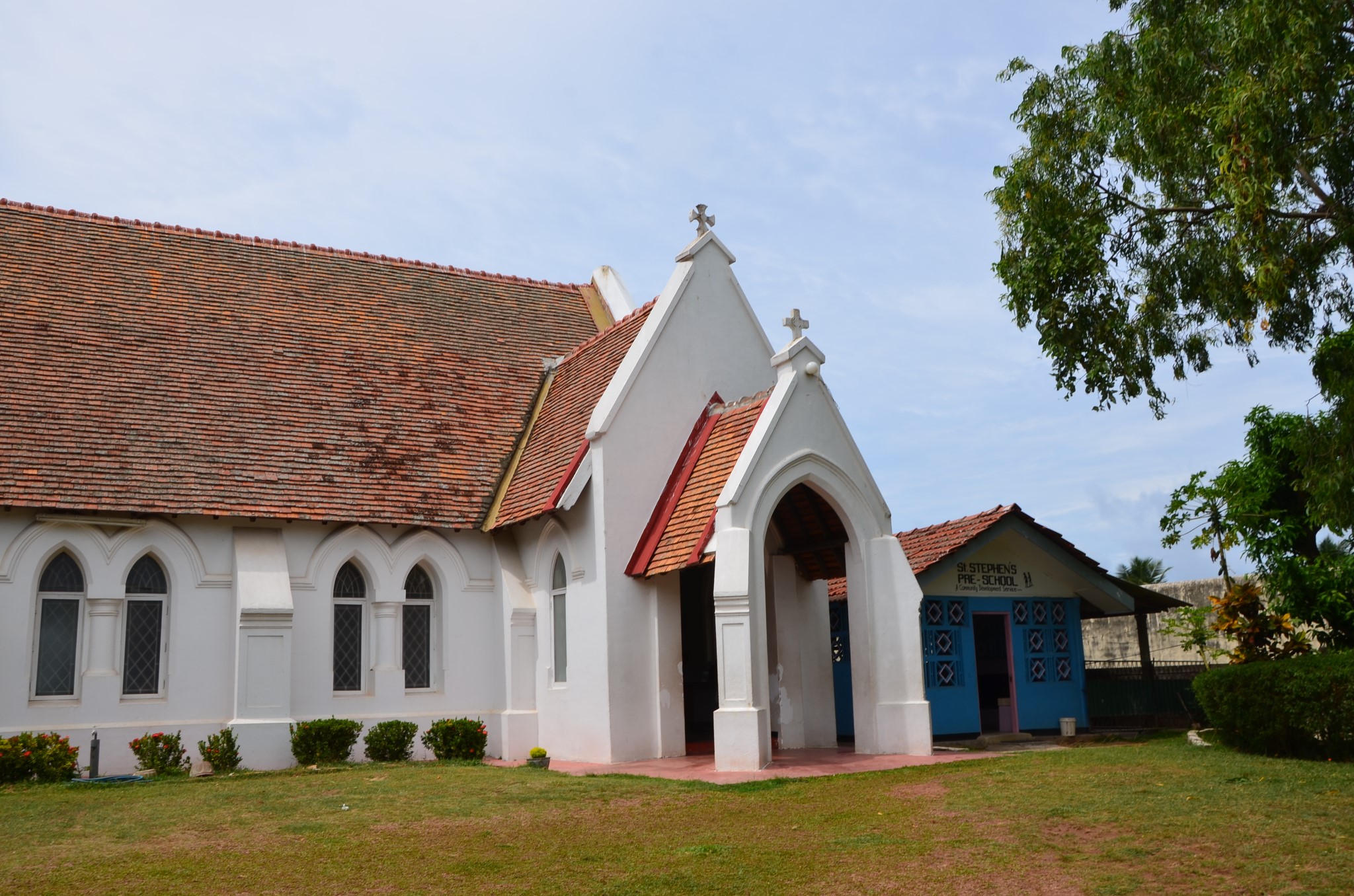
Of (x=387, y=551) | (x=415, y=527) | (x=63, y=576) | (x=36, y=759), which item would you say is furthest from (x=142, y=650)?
(x=415, y=527)

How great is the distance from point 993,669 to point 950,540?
12.2 ft

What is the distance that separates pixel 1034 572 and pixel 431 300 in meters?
12.9

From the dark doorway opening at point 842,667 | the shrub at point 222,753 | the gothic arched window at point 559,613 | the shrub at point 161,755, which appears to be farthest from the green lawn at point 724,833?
the dark doorway opening at point 842,667

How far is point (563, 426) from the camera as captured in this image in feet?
67.4

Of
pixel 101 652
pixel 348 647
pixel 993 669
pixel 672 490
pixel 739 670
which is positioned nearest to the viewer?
pixel 739 670

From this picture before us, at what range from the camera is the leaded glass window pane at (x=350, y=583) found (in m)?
19.5

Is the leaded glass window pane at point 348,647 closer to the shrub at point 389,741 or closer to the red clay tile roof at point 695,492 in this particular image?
the shrub at point 389,741

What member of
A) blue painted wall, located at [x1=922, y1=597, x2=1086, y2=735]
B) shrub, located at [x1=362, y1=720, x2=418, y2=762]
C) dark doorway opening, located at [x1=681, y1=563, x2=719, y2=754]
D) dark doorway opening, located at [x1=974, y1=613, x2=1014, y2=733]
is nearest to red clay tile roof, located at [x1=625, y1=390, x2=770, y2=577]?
dark doorway opening, located at [x1=681, y1=563, x2=719, y2=754]

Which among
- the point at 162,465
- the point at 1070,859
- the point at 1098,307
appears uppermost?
the point at 1098,307

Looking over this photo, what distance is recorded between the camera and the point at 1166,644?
30031 millimetres

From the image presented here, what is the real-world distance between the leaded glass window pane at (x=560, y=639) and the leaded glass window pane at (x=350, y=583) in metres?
3.16

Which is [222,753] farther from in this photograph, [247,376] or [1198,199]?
[1198,199]

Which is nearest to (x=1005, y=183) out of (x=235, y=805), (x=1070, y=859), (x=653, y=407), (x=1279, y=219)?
(x=1279, y=219)

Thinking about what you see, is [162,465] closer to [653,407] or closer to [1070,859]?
[653,407]
